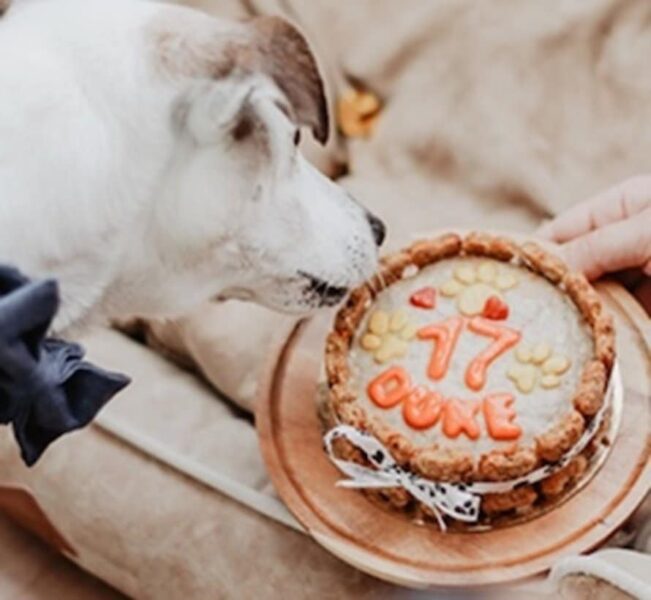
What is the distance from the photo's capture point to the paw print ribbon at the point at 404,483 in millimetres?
941

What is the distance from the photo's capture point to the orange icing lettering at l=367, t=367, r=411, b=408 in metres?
0.98

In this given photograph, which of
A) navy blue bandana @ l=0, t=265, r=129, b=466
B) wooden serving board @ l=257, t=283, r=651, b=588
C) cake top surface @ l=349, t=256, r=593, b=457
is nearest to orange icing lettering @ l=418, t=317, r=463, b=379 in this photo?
cake top surface @ l=349, t=256, r=593, b=457

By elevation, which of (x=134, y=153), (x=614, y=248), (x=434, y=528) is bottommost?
(x=434, y=528)

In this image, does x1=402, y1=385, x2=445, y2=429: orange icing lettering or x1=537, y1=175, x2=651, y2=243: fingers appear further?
x1=537, y1=175, x2=651, y2=243: fingers

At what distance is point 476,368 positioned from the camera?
980 millimetres

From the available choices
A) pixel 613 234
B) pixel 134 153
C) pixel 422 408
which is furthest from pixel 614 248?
pixel 134 153

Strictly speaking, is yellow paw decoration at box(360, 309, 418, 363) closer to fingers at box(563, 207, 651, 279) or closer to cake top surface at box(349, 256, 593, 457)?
cake top surface at box(349, 256, 593, 457)

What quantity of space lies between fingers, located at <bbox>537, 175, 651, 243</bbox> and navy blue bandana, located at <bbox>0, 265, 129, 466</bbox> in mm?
406

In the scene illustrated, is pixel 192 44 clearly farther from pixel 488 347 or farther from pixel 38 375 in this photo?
pixel 488 347

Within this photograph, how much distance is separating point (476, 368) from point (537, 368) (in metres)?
0.04

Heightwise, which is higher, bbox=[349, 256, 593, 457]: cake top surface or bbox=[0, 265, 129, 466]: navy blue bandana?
bbox=[0, 265, 129, 466]: navy blue bandana

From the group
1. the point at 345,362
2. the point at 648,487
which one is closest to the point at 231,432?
the point at 345,362

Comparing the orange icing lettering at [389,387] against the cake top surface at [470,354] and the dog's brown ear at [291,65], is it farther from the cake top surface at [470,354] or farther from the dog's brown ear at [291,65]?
the dog's brown ear at [291,65]

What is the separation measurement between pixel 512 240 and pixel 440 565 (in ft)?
0.88
